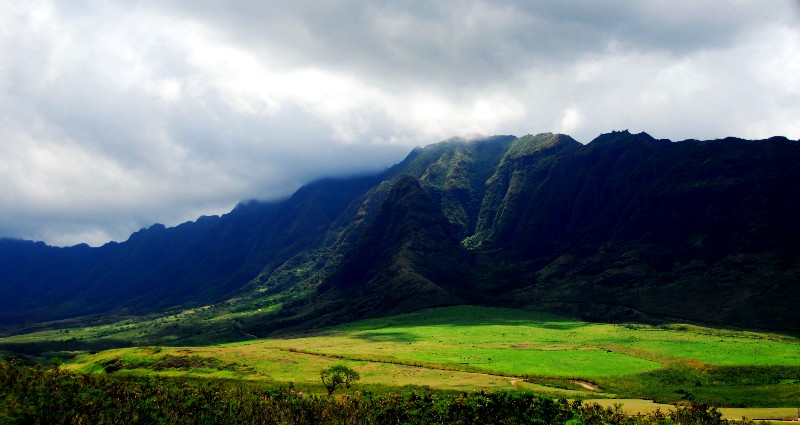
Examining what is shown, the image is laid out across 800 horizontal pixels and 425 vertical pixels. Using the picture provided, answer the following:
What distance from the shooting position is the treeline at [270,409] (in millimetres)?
69125

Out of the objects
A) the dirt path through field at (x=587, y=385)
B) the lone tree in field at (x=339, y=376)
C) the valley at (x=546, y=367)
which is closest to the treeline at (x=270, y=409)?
the lone tree in field at (x=339, y=376)

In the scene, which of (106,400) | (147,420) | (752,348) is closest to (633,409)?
(147,420)

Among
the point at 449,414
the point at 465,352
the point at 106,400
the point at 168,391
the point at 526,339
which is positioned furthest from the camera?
the point at 526,339

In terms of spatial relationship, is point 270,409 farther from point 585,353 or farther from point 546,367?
point 585,353

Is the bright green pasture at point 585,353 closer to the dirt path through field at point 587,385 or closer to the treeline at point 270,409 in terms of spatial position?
the dirt path through field at point 587,385

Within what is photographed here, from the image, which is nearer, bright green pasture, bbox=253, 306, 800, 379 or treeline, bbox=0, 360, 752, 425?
treeline, bbox=0, 360, 752, 425

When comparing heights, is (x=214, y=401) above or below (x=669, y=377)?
above

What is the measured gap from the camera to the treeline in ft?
227

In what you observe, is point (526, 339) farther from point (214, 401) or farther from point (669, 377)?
point (214, 401)

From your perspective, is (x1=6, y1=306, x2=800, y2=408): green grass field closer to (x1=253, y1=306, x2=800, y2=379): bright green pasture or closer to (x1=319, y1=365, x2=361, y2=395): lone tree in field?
(x1=253, y1=306, x2=800, y2=379): bright green pasture

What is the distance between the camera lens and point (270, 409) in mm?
80125

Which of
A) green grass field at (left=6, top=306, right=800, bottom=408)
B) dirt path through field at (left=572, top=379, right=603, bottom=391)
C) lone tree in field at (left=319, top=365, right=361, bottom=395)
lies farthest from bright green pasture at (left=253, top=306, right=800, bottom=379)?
lone tree in field at (left=319, top=365, right=361, bottom=395)

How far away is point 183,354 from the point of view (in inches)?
6171

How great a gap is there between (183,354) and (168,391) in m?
74.3
